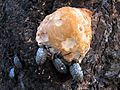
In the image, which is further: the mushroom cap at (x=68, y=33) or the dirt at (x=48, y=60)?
the dirt at (x=48, y=60)

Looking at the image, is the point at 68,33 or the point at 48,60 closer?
the point at 68,33

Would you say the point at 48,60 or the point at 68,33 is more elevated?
the point at 68,33

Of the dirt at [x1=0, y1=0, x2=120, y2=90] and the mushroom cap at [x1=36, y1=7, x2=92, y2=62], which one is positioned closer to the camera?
the mushroom cap at [x1=36, y1=7, x2=92, y2=62]

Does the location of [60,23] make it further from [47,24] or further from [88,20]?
[88,20]

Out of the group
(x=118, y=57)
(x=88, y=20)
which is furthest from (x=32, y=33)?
(x=118, y=57)
